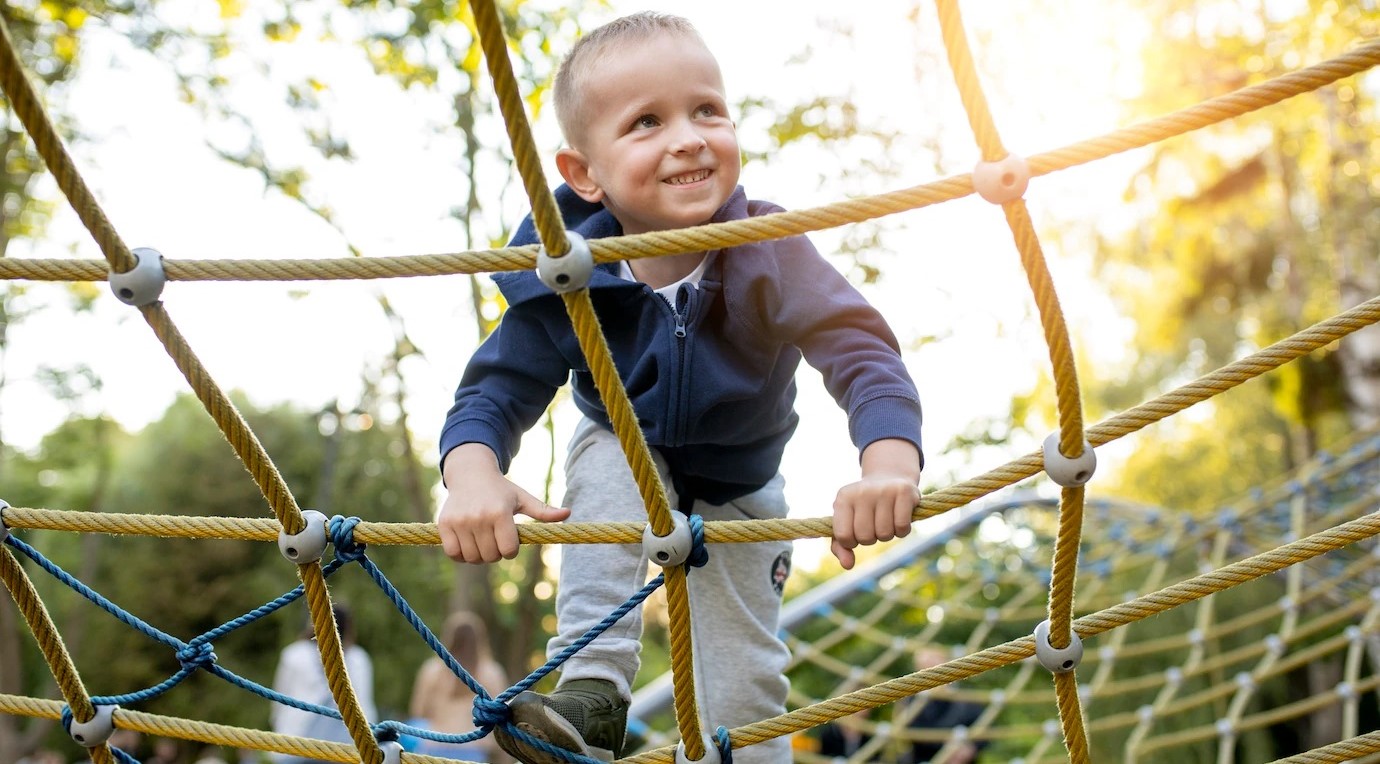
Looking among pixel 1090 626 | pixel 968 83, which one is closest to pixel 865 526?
pixel 1090 626

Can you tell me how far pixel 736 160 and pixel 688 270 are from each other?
0.13 m

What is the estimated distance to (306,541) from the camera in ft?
3.62

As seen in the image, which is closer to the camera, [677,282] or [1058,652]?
[1058,652]

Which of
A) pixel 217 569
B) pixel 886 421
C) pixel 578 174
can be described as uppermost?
pixel 217 569

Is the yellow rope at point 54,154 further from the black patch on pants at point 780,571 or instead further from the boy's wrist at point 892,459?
the black patch on pants at point 780,571

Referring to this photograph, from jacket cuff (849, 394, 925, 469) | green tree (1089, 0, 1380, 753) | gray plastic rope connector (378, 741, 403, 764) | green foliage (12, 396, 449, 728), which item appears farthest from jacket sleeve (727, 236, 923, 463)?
green foliage (12, 396, 449, 728)

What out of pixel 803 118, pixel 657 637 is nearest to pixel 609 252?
pixel 803 118

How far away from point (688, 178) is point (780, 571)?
49 centimetres

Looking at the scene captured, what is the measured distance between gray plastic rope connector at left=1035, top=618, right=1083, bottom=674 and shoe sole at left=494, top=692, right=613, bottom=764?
43 cm

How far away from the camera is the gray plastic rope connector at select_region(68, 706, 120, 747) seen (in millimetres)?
1264

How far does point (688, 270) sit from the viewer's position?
1.31 m

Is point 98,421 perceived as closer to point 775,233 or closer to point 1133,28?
point 1133,28

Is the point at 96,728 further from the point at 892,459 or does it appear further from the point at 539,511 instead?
the point at 892,459

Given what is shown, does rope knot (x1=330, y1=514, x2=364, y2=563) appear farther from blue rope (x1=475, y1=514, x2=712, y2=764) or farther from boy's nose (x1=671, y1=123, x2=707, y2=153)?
boy's nose (x1=671, y1=123, x2=707, y2=153)
